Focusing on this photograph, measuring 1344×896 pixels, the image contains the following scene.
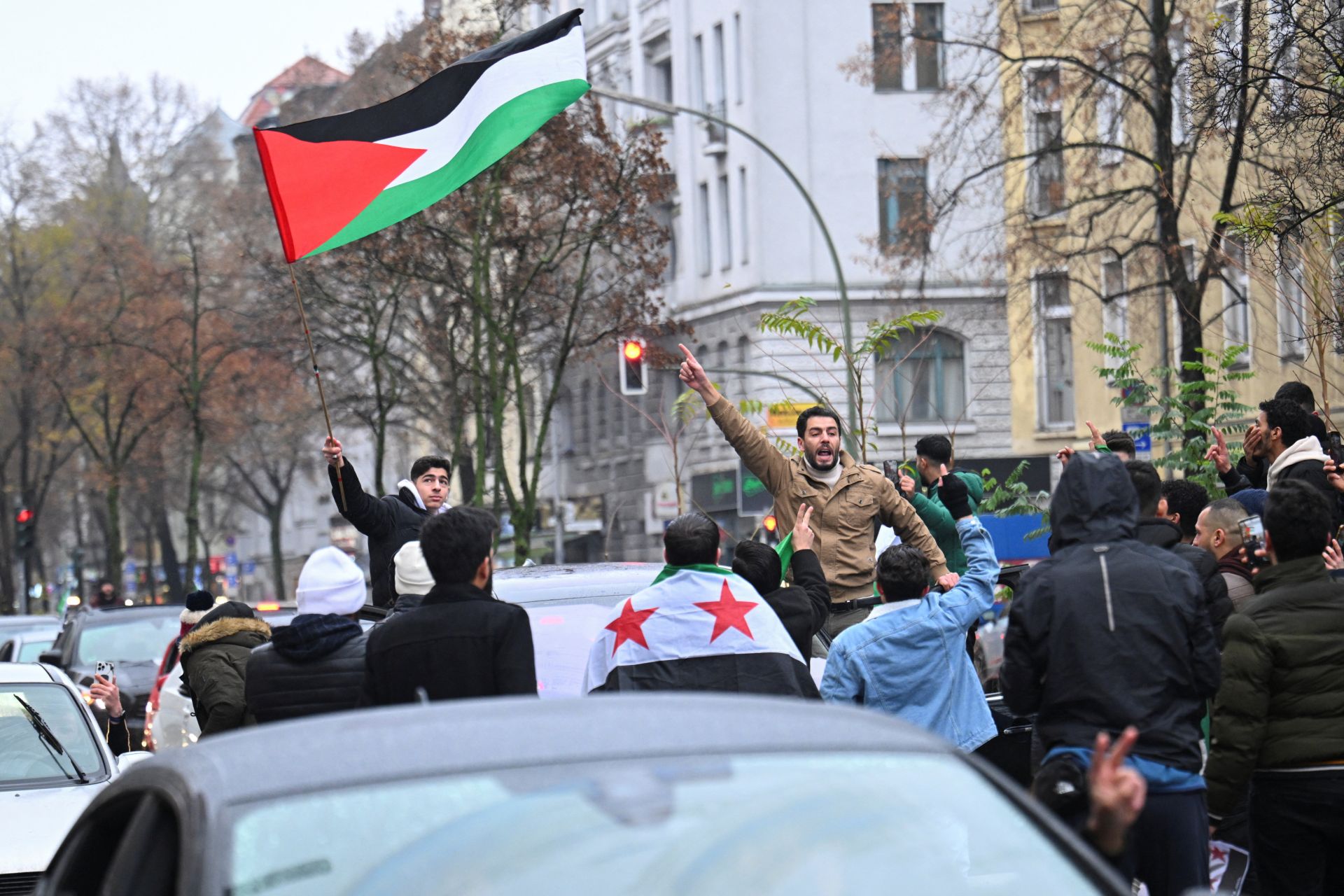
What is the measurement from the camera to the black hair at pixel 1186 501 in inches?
342

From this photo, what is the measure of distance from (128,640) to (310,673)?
48.4ft

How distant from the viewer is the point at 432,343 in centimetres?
3725

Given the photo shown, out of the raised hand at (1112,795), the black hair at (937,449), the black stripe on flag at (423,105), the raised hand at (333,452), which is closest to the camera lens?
the raised hand at (1112,795)

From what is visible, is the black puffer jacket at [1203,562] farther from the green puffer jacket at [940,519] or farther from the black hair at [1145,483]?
the green puffer jacket at [940,519]

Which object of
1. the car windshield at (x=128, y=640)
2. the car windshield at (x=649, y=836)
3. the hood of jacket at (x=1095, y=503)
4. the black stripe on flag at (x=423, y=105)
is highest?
the black stripe on flag at (x=423, y=105)

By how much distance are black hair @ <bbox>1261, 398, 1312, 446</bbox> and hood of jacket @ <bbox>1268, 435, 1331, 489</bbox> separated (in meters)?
0.05

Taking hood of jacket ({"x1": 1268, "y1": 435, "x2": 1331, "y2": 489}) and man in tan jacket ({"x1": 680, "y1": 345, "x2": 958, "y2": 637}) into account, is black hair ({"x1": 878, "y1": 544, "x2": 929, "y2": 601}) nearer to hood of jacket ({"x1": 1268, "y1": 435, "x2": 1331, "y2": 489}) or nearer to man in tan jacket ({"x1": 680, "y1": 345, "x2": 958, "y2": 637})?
man in tan jacket ({"x1": 680, "y1": 345, "x2": 958, "y2": 637})

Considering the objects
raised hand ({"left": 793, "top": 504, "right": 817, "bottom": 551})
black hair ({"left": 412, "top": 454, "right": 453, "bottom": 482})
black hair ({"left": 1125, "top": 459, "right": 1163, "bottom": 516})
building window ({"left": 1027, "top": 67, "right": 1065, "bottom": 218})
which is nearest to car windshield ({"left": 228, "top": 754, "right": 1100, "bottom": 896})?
black hair ({"left": 1125, "top": 459, "right": 1163, "bottom": 516})

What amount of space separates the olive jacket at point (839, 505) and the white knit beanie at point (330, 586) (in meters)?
2.47

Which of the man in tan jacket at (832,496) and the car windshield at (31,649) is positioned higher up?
the man in tan jacket at (832,496)

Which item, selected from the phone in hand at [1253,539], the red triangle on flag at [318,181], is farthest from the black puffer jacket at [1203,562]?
the red triangle on flag at [318,181]

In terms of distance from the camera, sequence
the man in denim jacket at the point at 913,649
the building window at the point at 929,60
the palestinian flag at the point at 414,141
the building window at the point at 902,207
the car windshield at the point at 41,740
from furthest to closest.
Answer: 1. the building window at the point at 929,60
2. the building window at the point at 902,207
3. the palestinian flag at the point at 414,141
4. the car windshield at the point at 41,740
5. the man in denim jacket at the point at 913,649

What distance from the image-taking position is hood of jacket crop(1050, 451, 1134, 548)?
581cm

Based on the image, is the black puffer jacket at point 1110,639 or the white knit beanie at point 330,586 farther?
the white knit beanie at point 330,586
